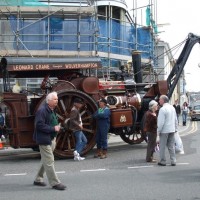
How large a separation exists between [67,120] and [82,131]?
0.55 meters

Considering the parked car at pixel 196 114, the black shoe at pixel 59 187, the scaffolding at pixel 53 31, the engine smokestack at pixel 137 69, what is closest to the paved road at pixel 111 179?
the black shoe at pixel 59 187

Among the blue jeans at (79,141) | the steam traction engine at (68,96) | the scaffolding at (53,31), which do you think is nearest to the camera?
the steam traction engine at (68,96)

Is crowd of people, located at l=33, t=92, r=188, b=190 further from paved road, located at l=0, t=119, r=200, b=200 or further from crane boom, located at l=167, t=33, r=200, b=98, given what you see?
crane boom, located at l=167, t=33, r=200, b=98

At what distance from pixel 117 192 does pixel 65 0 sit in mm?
15928

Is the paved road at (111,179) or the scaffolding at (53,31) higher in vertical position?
the scaffolding at (53,31)

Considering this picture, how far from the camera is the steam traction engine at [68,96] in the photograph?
37.1ft

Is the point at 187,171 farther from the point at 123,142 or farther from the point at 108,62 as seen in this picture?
the point at 108,62

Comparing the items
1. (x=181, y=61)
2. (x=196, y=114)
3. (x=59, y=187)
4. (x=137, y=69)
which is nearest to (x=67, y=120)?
(x=137, y=69)

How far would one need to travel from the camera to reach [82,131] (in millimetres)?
11961

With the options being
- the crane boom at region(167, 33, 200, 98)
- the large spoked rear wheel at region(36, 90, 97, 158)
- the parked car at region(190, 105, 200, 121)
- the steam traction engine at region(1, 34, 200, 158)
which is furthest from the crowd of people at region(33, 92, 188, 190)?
the parked car at region(190, 105, 200, 121)

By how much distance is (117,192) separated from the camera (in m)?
7.65

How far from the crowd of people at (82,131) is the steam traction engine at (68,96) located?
0.34 metres

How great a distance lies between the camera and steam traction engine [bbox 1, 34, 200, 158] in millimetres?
11312

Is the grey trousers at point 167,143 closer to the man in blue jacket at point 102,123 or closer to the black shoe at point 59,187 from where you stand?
the man in blue jacket at point 102,123
